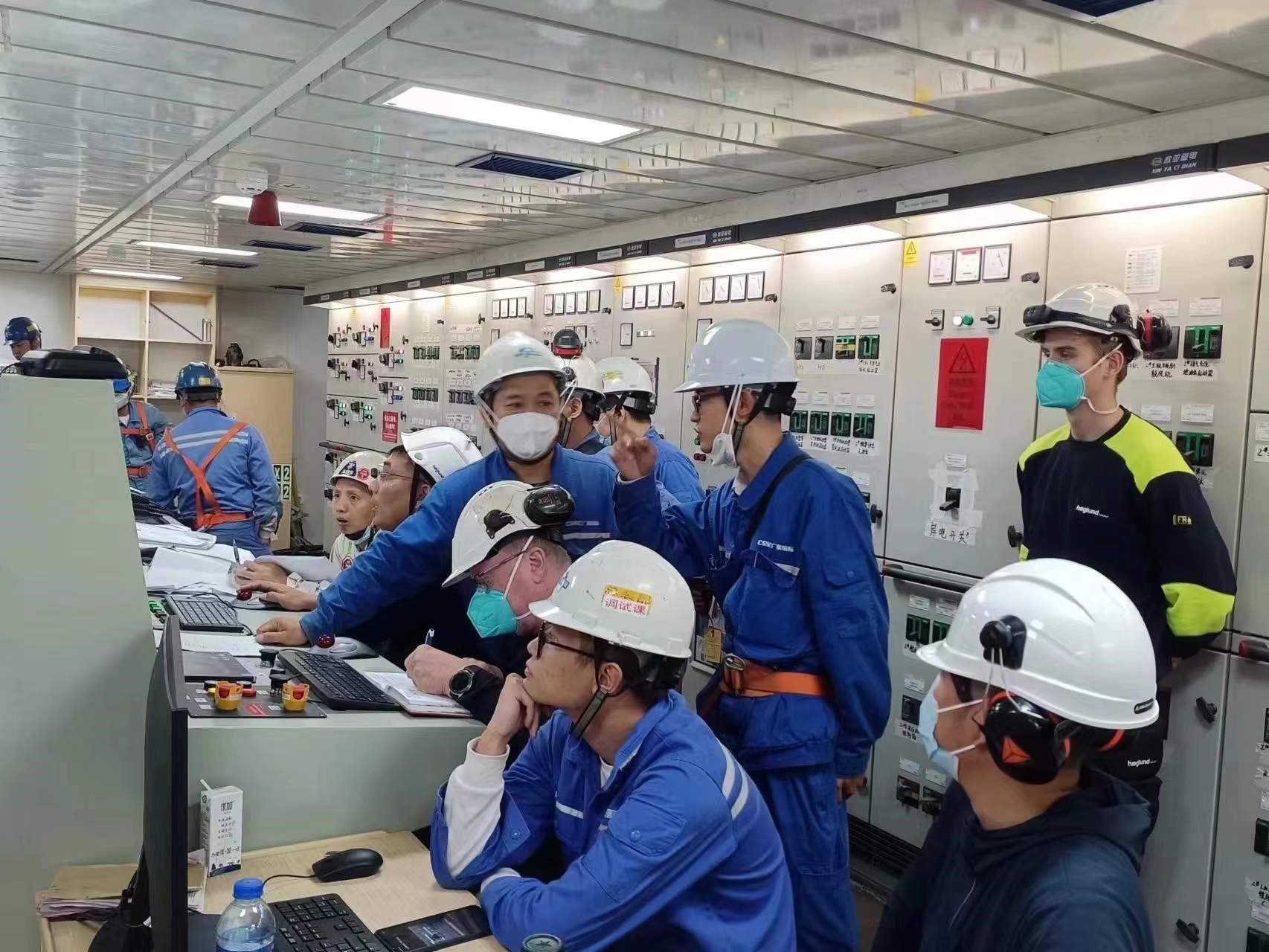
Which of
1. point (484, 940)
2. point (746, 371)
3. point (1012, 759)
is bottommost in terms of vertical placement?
point (484, 940)

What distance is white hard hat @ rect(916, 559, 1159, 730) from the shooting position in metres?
1.38

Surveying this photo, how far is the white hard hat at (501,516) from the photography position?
2502 millimetres

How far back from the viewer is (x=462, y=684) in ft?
7.95

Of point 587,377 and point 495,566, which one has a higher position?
point 587,377

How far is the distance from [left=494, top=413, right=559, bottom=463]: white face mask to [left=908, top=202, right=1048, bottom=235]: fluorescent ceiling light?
1.95 m

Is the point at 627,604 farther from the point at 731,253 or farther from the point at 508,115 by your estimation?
the point at 731,253

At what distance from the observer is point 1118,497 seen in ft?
10.8

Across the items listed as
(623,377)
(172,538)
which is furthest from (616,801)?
(623,377)

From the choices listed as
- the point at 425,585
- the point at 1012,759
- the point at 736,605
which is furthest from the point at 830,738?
the point at 1012,759

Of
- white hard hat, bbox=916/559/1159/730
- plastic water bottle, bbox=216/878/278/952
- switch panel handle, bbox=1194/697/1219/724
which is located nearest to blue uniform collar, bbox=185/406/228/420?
plastic water bottle, bbox=216/878/278/952

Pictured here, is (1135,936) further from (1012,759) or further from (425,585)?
(425,585)

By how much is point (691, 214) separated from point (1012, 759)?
4.41 m

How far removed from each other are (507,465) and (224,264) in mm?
7020

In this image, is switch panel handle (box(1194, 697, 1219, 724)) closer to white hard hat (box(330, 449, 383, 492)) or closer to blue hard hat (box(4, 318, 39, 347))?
white hard hat (box(330, 449, 383, 492))
